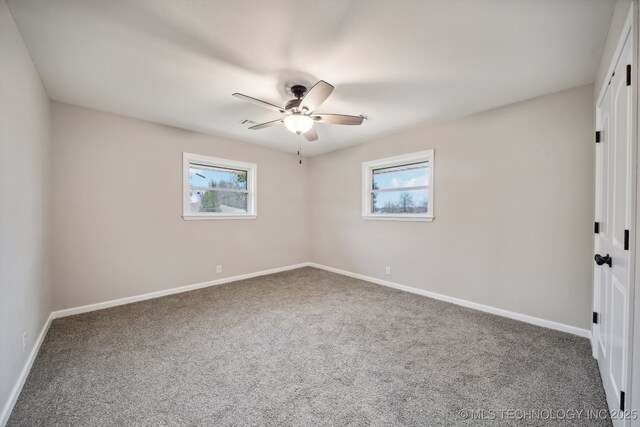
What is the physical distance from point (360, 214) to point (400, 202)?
2.45ft

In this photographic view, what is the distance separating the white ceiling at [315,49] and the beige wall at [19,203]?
0.25m

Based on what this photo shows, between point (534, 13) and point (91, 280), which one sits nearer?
point (534, 13)

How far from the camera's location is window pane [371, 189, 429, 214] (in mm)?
3920

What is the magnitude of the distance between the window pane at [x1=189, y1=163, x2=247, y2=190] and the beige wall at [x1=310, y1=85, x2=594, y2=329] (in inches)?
97.6

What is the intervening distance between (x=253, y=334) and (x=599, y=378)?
9.07 feet

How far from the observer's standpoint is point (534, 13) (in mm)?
1641

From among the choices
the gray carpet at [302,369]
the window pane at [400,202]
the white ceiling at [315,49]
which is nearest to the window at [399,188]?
the window pane at [400,202]

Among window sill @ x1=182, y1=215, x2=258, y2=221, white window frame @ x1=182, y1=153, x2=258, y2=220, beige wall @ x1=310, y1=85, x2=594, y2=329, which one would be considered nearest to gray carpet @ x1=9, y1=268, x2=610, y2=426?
beige wall @ x1=310, y1=85, x2=594, y2=329

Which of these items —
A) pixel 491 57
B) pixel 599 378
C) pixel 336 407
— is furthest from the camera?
pixel 491 57

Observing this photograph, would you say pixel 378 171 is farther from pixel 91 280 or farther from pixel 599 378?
pixel 91 280

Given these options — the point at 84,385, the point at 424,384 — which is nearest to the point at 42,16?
the point at 84,385

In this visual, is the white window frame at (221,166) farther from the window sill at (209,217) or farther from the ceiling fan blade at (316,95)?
the ceiling fan blade at (316,95)

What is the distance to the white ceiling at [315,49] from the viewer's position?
1631mm

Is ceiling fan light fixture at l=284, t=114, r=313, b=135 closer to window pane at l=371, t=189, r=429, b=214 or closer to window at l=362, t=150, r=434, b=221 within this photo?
window at l=362, t=150, r=434, b=221
